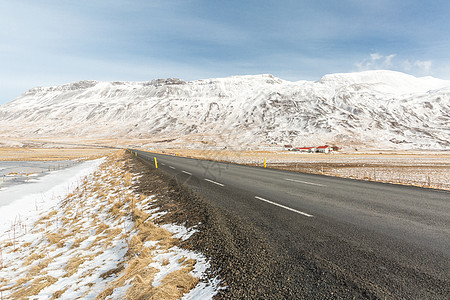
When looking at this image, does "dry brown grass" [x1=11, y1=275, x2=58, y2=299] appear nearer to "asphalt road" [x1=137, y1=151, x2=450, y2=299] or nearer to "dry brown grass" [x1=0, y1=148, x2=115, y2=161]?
"asphalt road" [x1=137, y1=151, x2=450, y2=299]

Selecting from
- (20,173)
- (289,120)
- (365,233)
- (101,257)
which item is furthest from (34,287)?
(289,120)

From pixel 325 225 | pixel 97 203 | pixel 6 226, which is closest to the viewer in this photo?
pixel 325 225

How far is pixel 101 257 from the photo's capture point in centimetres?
568

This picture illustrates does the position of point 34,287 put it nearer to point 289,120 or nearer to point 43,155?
point 43,155

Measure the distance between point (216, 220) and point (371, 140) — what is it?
5320 inches

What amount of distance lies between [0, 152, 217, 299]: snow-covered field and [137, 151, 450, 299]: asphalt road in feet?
6.34

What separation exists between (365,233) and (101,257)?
21.6ft

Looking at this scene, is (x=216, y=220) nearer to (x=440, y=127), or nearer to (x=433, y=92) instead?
(x=440, y=127)

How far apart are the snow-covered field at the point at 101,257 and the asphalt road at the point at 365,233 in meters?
1.93

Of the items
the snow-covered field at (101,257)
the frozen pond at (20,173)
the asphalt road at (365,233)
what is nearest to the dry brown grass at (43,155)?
the frozen pond at (20,173)

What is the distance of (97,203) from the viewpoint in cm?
1169

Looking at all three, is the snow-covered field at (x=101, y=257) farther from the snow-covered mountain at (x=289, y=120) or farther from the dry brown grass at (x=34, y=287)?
the snow-covered mountain at (x=289, y=120)

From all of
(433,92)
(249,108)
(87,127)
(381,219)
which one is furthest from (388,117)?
(87,127)

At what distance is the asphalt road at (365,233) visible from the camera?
3344 mm
